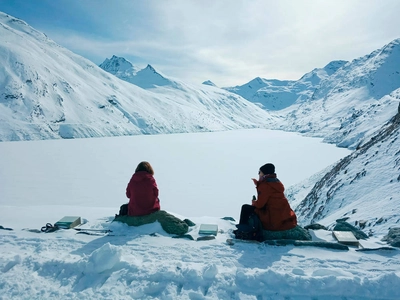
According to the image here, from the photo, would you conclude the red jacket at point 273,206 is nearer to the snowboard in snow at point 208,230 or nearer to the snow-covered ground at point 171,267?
the snow-covered ground at point 171,267

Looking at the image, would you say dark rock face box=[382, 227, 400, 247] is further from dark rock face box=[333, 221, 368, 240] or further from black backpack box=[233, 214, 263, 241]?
black backpack box=[233, 214, 263, 241]

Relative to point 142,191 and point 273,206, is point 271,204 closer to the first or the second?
point 273,206

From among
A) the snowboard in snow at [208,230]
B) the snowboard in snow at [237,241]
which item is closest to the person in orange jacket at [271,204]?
the snowboard in snow at [237,241]

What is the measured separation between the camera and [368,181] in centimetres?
1099

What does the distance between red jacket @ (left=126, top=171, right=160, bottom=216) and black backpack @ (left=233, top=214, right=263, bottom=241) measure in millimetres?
2329

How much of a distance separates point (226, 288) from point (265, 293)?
24.9 inches

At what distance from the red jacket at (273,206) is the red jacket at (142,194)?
259 cm

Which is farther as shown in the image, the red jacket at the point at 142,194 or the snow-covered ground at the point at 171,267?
the red jacket at the point at 142,194

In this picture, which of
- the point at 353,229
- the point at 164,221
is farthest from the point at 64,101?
the point at 353,229

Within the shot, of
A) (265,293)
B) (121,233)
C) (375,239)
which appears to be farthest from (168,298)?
(375,239)

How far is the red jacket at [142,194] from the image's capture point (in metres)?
7.31

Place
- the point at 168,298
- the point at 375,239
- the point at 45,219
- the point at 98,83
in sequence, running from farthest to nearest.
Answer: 1. the point at 98,83
2. the point at 45,219
3. the point at 375,239
4. the point at 168,298

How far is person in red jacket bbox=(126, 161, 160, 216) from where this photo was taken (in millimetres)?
7312

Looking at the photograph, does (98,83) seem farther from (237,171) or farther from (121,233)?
(121,233)
